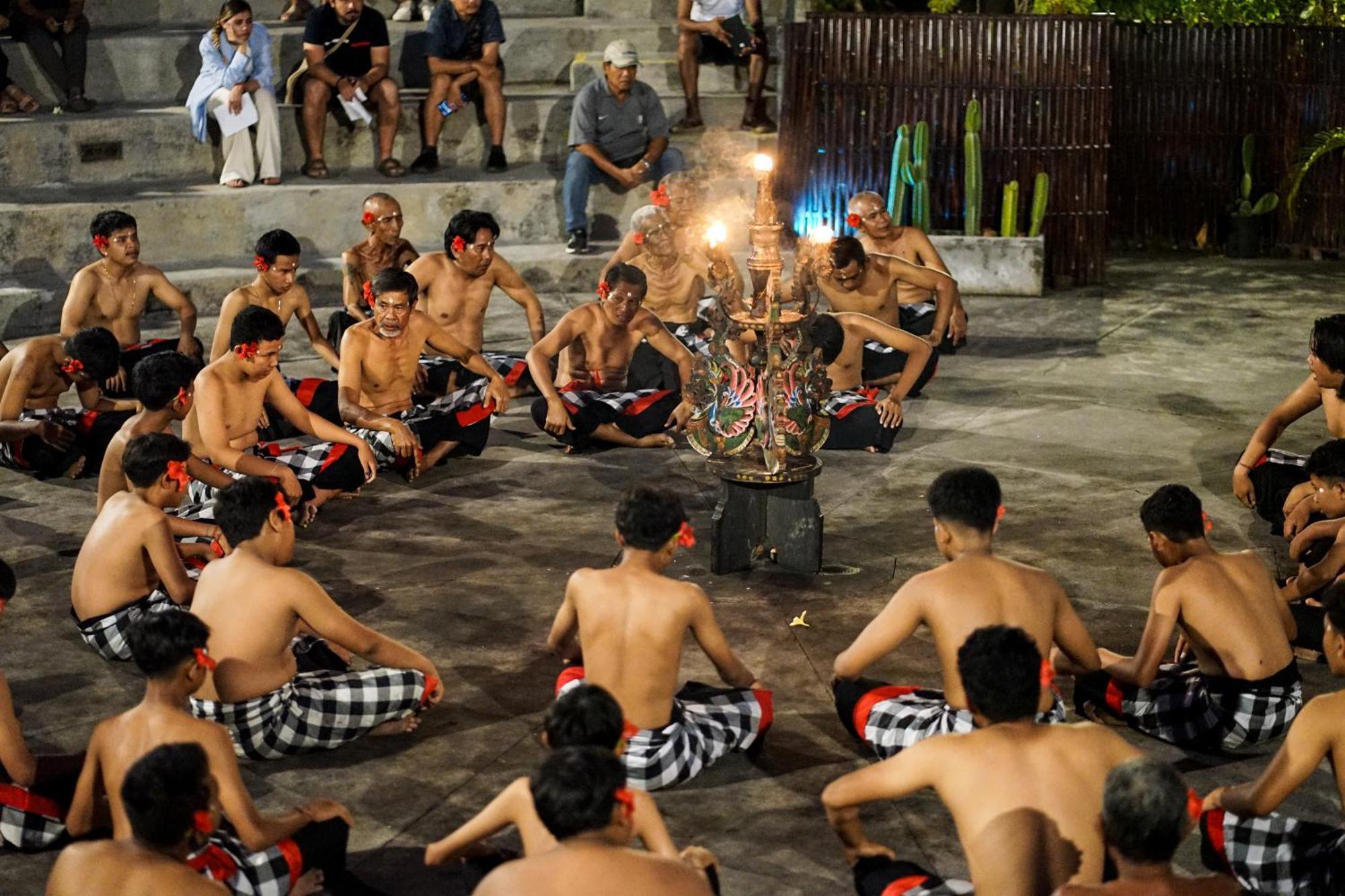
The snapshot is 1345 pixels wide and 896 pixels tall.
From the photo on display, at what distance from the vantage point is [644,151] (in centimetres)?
1366

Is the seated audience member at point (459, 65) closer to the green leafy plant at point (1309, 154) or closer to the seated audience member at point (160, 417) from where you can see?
the seated audience member at point (160, 417)

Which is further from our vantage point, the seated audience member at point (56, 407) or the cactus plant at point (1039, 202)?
the cactus plant at point (1039, 202)

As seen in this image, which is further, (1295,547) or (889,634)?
(1295,547)

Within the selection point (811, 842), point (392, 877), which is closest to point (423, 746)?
point (392, 877)

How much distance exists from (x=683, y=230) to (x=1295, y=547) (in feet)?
15.6

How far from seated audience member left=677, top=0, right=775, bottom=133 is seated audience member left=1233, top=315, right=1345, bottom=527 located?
7.13 meters

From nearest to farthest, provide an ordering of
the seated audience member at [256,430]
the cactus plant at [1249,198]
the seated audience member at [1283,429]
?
the seated audience member at [1283,429]
the seated audience member at [256,430]
the cactus plant at [1249,198]

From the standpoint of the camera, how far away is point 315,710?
5742 mm

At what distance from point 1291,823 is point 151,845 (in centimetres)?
304

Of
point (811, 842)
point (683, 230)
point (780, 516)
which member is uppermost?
Result: point (683, 230)

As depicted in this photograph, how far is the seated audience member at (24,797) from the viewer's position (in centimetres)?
507

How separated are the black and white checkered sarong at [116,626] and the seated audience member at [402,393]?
232cm

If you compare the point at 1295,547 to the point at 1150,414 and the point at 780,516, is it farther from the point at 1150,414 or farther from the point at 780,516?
the point at 1150,414

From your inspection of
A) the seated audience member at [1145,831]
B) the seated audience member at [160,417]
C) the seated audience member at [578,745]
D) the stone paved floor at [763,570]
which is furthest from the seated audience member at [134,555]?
the seated audience member at [1145,831]
